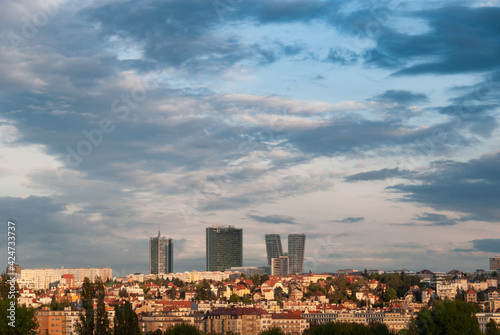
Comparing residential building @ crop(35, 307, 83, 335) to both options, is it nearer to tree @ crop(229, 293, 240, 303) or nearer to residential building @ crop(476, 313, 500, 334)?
tree @ crop(229, 293, 240, 303)

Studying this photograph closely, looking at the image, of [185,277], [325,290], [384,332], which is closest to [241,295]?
[325,290]

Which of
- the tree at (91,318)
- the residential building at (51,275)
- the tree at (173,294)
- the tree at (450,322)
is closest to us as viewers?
the tree at (91,318)

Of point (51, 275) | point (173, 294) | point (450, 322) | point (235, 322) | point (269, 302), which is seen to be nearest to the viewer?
point (450, 322)

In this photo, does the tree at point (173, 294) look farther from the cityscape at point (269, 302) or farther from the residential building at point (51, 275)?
the residential building at point (51, 275)

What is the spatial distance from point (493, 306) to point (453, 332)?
71065 mm

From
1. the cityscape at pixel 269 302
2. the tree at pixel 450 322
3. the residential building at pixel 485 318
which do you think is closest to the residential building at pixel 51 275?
the cityscape at pixel 269 302

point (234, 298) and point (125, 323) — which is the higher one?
point (234, 298)

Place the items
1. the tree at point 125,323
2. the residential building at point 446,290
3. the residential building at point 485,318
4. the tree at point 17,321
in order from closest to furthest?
1. the tree at point 17,321
2. the tree at point 125,323
3. the residential building at point 485,318
4. the residential building at point 446,290

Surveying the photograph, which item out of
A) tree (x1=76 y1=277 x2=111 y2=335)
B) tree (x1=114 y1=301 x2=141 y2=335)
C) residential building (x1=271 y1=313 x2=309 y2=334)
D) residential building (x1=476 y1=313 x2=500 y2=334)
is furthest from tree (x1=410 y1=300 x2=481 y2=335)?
residential building (x1=476 y1=313 x2=500 y2=334)

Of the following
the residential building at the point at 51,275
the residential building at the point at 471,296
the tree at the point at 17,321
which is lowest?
the tree at the point at 17,321

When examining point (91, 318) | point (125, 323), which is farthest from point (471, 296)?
point (91, 318)

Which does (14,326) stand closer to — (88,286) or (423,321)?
(88,286)

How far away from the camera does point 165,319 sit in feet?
277

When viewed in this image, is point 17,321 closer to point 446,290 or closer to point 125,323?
point 125,323
